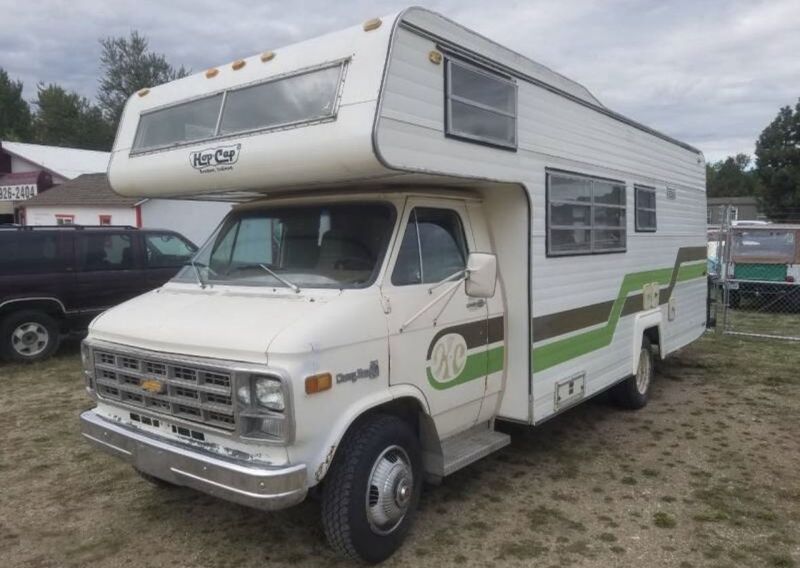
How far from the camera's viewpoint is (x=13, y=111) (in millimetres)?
52969

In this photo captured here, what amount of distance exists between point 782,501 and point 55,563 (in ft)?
15.4

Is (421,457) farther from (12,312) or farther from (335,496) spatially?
(12,312)

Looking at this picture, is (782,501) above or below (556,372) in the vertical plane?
below

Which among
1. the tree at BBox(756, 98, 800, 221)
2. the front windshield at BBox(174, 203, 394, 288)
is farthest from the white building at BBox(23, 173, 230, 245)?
the tree at BBox(756, 98, 800, 221)

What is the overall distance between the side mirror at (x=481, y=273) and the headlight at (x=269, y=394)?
143 cm

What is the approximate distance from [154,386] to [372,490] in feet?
4.40

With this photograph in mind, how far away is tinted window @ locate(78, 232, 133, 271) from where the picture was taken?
31.2 feet

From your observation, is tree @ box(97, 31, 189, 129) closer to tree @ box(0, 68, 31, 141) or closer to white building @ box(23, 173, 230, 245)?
tree @ box(0, 68, 31, 141)

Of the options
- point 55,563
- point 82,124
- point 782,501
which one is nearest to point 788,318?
point 782,501

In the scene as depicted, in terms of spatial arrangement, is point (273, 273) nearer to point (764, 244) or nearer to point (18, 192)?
point (764, 244)

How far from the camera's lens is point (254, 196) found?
201 inches

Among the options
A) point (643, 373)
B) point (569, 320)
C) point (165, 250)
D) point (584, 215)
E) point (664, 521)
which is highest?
point (584, 215)

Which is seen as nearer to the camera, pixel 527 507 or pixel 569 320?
pixel 527 507

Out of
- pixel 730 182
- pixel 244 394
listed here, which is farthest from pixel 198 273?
pixel 730 182
